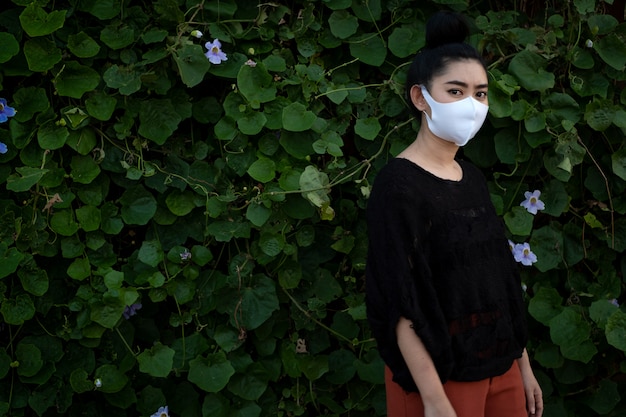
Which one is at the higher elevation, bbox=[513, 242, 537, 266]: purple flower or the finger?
the finger

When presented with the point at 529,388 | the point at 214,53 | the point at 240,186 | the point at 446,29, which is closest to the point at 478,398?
the point at 529,388

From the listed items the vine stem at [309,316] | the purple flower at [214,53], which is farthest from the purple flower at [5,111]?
the vine stem at [309,316]

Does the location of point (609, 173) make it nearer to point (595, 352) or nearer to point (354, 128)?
point (595, 352)

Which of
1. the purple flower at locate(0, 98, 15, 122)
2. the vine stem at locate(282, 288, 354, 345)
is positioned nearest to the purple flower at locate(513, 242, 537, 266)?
the vine stem at locate(282, 288, 354, 345)

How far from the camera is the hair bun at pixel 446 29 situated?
6.06 feet

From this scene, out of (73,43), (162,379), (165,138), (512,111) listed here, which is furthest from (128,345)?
(512,111)

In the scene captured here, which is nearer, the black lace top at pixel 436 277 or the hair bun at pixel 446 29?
the black lace top at pixel 436 277

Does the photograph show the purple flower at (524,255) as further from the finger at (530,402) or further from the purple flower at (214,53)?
the purple flower at (214,53)

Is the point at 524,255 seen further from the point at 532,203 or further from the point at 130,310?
the point at 130,310

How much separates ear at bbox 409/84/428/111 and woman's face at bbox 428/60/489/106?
0.04m

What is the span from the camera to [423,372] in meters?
1.67

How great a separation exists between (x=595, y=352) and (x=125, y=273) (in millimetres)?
1460

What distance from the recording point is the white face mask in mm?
1791

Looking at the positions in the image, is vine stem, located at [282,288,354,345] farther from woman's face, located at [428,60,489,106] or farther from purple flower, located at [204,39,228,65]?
woman's face, located at [428,60,489,106]
